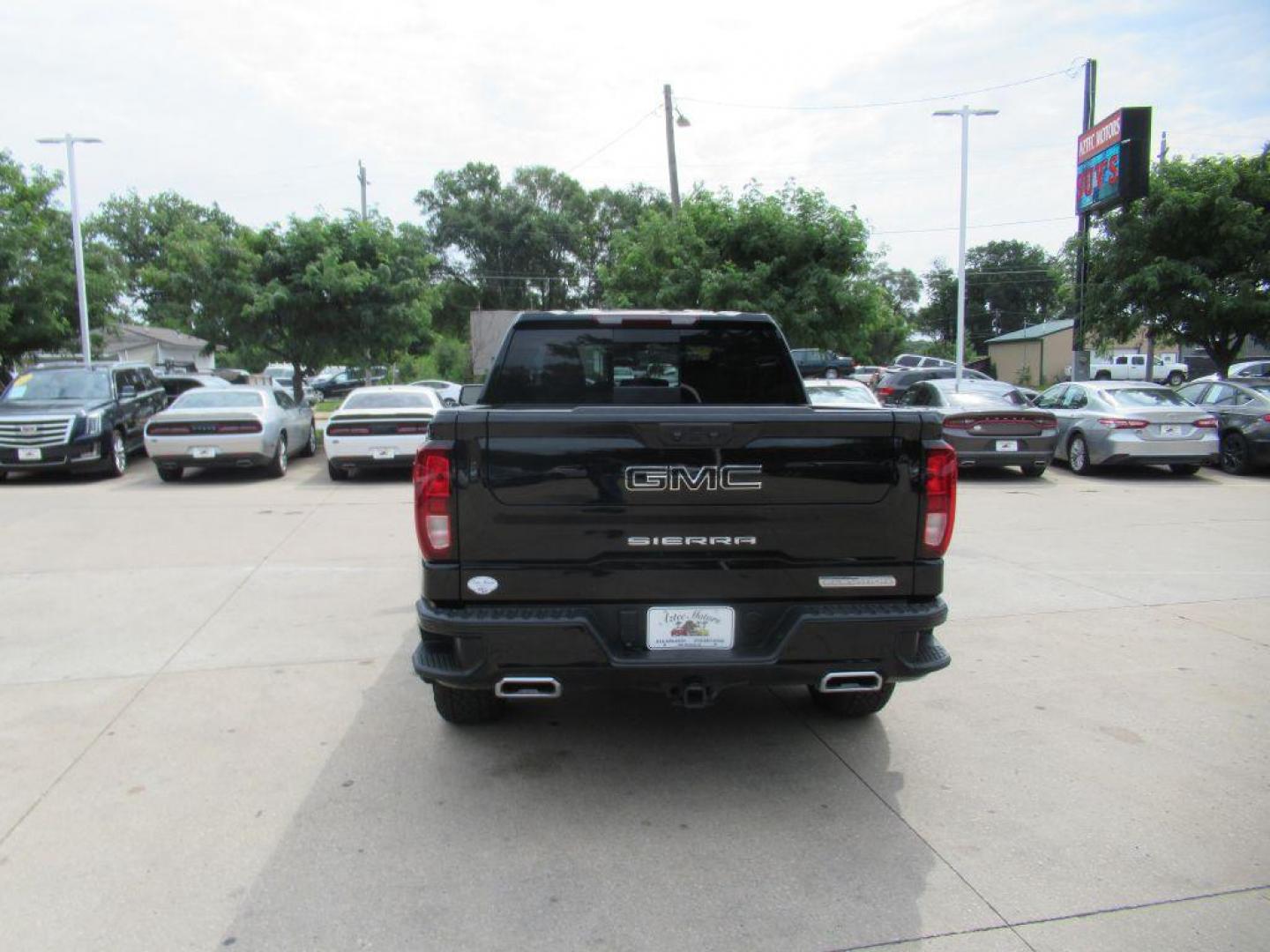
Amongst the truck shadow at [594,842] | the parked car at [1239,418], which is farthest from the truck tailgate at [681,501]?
the parked car at [1239,418]

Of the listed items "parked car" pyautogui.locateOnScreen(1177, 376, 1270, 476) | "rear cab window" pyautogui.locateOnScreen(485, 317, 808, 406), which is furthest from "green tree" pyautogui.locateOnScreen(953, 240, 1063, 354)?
"rear cab window" pyautogui.locateOnScreen(485, 317, 808, 406)

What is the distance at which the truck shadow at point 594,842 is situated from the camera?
8.98ft

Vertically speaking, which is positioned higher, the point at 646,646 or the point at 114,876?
the point at 646,646

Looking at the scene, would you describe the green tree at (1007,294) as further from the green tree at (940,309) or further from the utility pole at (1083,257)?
the utility pole at (1083,257)

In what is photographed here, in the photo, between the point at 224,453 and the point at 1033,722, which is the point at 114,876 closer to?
the point at 1033,722

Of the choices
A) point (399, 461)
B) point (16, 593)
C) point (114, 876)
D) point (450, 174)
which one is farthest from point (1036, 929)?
point (450, 174)

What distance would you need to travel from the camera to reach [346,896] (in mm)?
2883

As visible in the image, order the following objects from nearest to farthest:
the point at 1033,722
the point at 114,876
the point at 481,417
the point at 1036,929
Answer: the point at 1036,929
the point at 114,876
the point at 481,417
the point at 1033,722

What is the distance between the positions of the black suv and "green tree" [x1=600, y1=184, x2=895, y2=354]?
36.2 feet

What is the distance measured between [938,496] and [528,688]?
5.55 feet

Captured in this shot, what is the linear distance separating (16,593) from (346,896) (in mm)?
5437

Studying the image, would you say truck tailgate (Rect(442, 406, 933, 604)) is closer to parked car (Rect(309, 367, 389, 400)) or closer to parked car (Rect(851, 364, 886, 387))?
parked car (Rect(851, 364, 886, 387))

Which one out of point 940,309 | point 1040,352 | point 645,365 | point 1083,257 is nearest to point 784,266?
point 1083,257

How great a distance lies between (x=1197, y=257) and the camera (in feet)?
55.3
